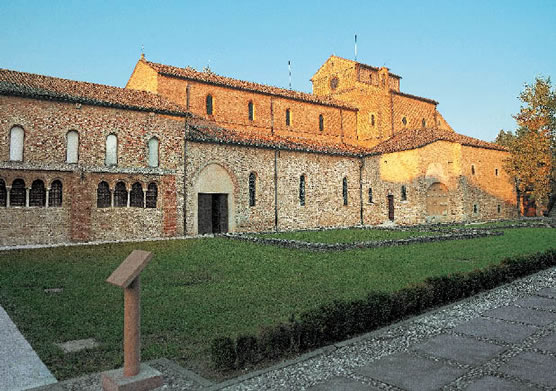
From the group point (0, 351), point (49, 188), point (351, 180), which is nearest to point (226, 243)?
point (49, 188)

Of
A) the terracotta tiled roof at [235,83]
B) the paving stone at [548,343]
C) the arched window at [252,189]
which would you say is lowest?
the paving stone at [548,343]

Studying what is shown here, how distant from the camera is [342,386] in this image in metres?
3.50

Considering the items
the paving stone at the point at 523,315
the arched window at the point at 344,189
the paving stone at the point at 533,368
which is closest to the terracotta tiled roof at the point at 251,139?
the arched window at the point at 344,189

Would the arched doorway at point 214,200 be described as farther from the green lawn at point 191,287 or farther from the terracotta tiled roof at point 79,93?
the green lawn at point 191,287

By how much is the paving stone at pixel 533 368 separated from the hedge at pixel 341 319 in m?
1.78

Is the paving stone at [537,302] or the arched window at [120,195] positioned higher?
the arched window at [120,195]

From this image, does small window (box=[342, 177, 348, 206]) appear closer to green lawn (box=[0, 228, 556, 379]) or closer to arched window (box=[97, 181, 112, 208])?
green lawn (box=[0, 228, 556, 379])

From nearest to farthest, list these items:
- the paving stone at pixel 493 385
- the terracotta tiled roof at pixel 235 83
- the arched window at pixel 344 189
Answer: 1. the paving stone at pixel 493 385
2. the terracotta tiled roof at pixel 235 83
3. the arched window at pixel 344 189

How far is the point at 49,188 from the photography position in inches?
665

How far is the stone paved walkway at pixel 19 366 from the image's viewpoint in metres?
3.74

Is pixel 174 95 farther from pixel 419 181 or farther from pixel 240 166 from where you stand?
pixel 419 181

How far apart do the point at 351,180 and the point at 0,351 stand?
83.1 feet

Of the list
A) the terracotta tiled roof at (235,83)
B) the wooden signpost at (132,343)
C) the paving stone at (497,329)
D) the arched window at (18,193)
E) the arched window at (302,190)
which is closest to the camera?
the wooden signpost at (132,343)

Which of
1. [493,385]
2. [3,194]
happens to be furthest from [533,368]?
[3,194]
